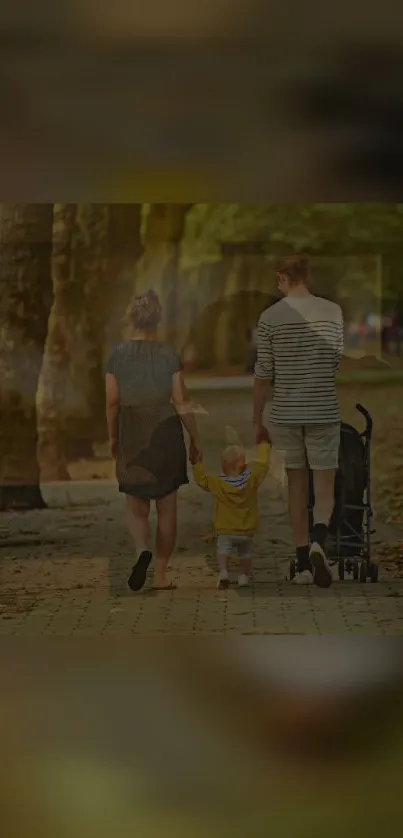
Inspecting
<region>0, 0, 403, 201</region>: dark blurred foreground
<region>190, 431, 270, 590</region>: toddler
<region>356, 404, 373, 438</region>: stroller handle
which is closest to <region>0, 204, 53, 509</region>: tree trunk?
<region>0, 0, 403, 201</region>: dark blurred foreground

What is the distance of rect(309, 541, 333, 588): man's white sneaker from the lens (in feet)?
28.4

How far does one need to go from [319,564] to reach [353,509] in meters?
0.38

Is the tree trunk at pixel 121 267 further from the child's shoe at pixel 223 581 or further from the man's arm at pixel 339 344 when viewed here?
the child's shoe at pixel 223 581

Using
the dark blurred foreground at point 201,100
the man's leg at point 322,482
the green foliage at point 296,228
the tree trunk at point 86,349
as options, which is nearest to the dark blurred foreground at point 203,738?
the man's leg at point 322,482

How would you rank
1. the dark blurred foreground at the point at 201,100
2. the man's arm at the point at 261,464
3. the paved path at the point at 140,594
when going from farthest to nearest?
the man's arm at the point at 261,464, the paved path at the point at 140,594, the dark blurred foreground at the point at 201,100

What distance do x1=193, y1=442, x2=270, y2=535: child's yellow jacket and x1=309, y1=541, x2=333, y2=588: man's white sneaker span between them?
366 mm

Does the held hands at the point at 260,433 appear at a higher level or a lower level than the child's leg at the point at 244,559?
higher

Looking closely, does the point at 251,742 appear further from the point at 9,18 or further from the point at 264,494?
the point at 9,18

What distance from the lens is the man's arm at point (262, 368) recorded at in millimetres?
8633

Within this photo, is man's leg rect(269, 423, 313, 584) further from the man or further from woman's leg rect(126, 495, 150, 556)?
woman's leg rect(126, 495, 150, 556)

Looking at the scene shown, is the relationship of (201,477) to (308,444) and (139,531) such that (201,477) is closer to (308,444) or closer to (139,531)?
(139,531)

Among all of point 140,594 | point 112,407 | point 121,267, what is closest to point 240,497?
point 140,594

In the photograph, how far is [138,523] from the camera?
28.7ft

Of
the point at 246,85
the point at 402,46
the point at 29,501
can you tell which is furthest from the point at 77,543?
the point at 402,46
